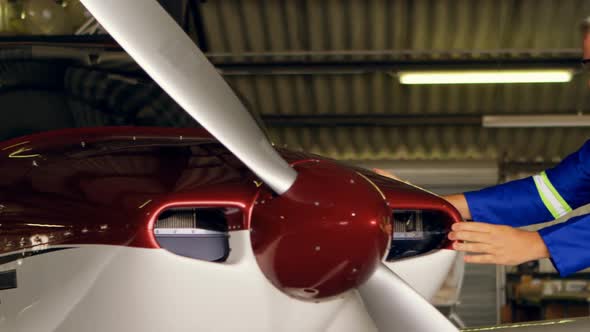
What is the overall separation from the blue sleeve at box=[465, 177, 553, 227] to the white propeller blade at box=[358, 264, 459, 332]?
1010mm

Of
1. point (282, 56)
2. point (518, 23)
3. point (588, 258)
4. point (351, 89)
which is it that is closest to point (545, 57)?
point (518, 23)

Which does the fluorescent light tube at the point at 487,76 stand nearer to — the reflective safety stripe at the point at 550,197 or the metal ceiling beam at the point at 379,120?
the metal ceiling beam at the point at 379,120

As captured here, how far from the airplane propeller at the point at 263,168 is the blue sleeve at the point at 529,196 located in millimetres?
1313

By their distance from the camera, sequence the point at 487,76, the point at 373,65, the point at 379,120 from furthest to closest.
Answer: the point at 379,120, the point at 373,65, the point at 487,76

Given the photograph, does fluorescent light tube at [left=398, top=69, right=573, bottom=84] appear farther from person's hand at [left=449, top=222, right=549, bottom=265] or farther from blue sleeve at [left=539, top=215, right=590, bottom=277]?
person's hand at [left=449, top=222, right=549, bottom=265]

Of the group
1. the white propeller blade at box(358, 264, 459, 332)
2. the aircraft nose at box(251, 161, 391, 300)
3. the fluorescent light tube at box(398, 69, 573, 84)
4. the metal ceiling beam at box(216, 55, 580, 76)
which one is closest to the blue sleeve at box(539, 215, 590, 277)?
the white propeller blade at box(358, 264, 459, 332)

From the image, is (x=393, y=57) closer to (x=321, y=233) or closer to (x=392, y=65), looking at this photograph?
(x=392, y=65)

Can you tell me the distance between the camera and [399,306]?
2.14m

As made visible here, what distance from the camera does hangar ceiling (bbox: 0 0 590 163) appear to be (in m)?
9.00

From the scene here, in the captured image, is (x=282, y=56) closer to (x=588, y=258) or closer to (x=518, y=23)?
(x=518, y=23)

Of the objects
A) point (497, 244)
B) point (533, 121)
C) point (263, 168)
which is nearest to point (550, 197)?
point (497, 244)

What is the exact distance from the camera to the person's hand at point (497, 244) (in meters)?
2.33

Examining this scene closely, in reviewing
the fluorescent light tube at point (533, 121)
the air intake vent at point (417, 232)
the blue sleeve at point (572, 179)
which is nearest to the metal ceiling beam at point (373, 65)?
the fluorescent light tube at point (533, 121)

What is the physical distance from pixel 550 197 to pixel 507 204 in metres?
0.16
